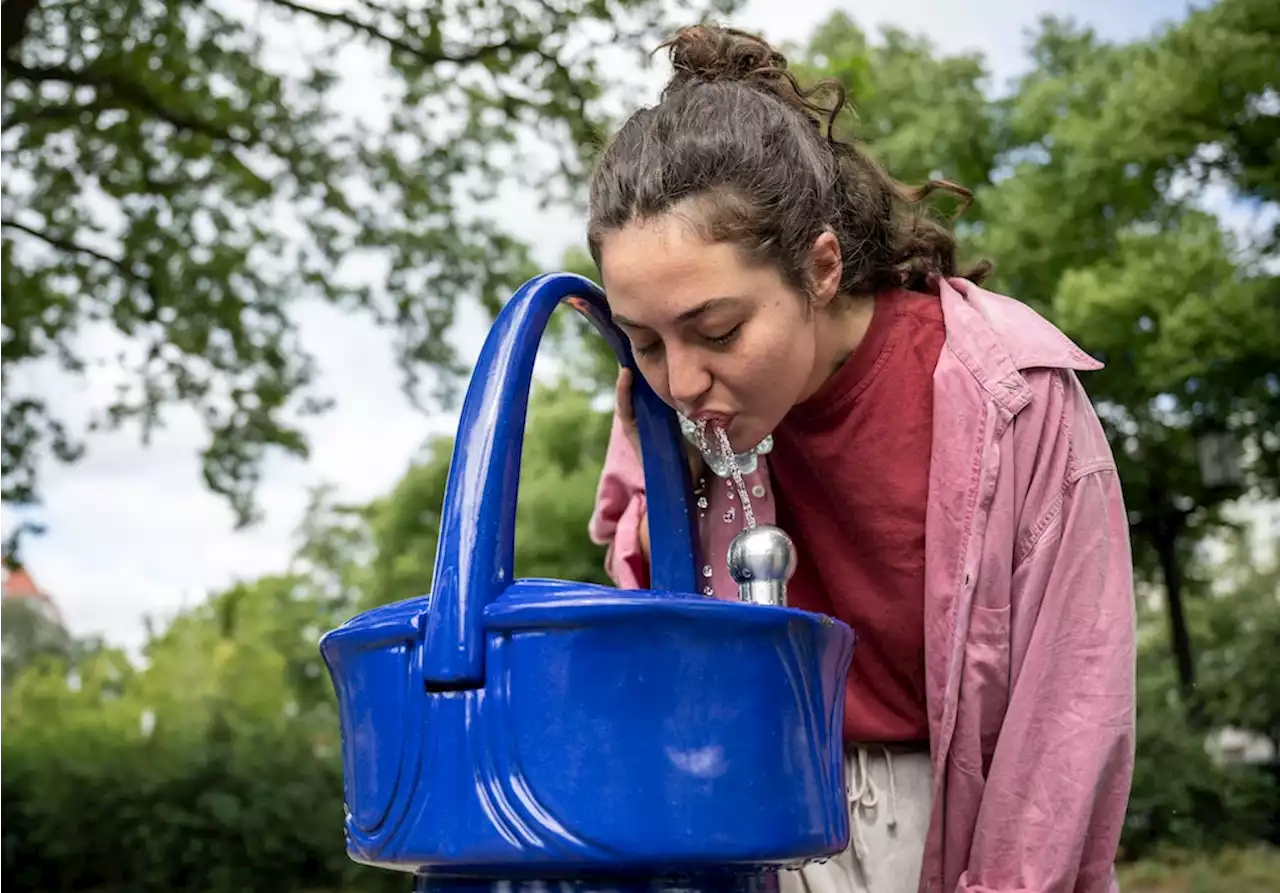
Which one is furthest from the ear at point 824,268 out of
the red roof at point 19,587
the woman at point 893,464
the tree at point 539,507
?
the tree at point 539,507

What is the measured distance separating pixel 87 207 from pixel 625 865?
Answer: 772 cm

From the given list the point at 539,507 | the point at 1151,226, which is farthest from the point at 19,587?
the point at 1151,226

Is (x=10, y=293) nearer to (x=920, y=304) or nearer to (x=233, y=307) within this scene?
(x=233, y=307)

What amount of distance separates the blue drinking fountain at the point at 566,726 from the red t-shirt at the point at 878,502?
1.23 feet

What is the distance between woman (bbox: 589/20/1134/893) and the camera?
50.4 inches

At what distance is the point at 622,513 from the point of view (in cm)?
175

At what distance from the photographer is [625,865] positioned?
0.98 m

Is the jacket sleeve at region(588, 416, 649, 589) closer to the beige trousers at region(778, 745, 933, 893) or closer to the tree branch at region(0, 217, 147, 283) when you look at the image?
the beige trousers at region(778, 745, 933, 893)

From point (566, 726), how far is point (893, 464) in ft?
2.01

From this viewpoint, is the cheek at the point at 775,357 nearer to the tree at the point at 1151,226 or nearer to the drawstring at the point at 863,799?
the drawstring at the point at 863,799

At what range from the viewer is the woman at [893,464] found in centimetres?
128

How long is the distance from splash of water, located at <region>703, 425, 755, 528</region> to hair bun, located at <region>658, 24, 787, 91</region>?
0.41 metres

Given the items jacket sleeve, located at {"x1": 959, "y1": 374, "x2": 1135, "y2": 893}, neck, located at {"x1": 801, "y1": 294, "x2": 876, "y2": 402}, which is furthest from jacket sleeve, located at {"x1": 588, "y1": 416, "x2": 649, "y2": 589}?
jacket sleeve, located at {"x1": 959, "y1": 374, "x2": 1135, "y2": 893}

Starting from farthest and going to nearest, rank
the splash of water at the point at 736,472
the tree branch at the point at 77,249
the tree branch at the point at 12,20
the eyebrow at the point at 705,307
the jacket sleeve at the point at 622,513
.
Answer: the tree branch at the point at 77,249 → the tree branch at the point at 12,20 → the jacket sleeve at the point at 622,513 → the splash of water at the point at 736,472 → the eyebrow at the point at 705,307
